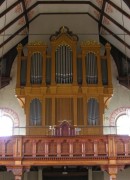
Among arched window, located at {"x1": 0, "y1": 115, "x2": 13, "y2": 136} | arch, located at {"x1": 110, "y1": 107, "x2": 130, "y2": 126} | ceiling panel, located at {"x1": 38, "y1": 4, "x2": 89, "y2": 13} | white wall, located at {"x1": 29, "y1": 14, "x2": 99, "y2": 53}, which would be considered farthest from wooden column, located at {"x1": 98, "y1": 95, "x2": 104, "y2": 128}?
arched window, located at {"x1": 0, "y1": 115, "x2": 13, "y2": 136}

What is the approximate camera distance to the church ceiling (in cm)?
1955

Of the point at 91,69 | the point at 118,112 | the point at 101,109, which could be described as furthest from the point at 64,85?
the point at 118,112

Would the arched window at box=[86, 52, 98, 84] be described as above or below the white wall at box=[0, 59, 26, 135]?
above

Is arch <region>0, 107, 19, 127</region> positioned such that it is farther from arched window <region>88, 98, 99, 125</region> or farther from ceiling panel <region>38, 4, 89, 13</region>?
ceiling panel <region>38, 4, 89, 13</region>

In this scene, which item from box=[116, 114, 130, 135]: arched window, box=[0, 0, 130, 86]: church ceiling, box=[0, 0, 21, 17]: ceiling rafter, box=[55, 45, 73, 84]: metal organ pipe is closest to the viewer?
box=[0, 0, 21, 17]: ceiling rafter

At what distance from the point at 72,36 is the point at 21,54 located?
282cm

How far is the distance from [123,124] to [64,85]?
4.43 metres

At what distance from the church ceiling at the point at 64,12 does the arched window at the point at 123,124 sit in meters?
2.28

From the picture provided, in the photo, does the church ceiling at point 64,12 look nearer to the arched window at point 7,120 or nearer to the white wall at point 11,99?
the white wall at point 11,99

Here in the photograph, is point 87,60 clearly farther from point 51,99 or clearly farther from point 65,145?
point 65,145

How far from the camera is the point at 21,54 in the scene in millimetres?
21344

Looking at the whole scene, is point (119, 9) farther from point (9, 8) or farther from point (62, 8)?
point (9, 8)

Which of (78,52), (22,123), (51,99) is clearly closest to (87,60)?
(78,52)

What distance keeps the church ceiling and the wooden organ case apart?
117 cm
